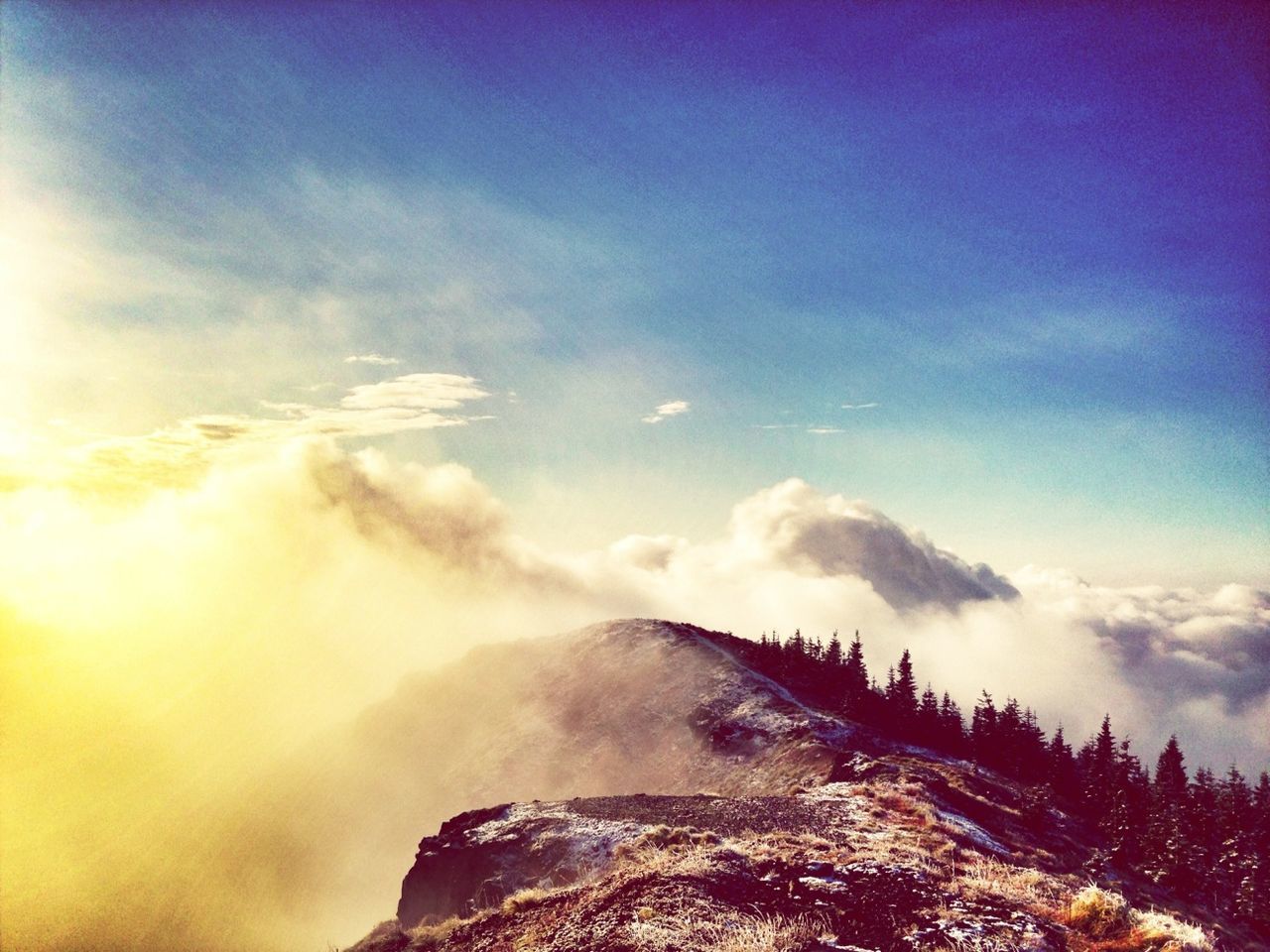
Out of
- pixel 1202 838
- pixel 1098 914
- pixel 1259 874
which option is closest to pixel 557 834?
pixel 1098 914

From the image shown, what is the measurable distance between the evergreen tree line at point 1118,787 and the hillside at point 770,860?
29.5 feet

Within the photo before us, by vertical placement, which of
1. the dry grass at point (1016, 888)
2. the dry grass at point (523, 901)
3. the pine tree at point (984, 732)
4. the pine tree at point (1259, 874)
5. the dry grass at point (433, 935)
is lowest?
the pine tree at point (1259, 874)

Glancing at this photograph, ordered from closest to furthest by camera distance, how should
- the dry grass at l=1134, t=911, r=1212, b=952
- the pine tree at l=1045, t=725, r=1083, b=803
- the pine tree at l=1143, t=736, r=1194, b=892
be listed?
the dry grass at l=1134, t=911, r=1212, b=952 < the pine tree at l=1143, t=736, r=1194, b=892 < the pine tree at l=1045, t=725, r=1083, b=803

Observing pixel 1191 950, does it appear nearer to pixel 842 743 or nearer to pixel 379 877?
pixel 842 743

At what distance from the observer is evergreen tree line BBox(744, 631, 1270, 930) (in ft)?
186

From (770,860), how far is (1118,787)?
7057cm

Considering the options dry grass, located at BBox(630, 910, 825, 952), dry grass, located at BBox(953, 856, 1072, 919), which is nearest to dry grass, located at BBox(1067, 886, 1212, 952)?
dry grass, located at BBox(953, 856, 1072, 919)

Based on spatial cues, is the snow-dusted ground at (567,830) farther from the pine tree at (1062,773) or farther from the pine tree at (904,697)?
the pine tree at (1062,773)

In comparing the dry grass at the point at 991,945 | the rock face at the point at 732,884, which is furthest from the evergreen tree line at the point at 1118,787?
the dry grass at the point at 991,945

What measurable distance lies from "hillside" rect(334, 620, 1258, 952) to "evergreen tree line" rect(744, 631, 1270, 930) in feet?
29.5

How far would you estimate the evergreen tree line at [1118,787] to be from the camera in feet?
186

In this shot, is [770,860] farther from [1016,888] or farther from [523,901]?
[523,901]

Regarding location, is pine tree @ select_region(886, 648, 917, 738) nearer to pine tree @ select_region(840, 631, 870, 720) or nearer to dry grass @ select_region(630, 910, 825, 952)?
pine tree @ select_region(840, 631, 870, 720)

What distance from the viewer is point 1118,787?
210ft
